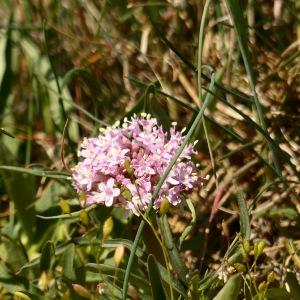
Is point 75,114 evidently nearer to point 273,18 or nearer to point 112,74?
point 112,74

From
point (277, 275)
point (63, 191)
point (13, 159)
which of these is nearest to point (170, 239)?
point (277, 275)

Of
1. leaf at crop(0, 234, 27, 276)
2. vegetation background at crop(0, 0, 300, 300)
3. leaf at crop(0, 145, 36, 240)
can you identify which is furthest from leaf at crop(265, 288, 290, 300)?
leaf at crop(0, 145, 36, 240)

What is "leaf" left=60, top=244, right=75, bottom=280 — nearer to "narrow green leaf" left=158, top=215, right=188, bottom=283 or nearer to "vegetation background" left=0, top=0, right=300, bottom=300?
"vegetation background" left=0, top=0, right=300, bottom=300

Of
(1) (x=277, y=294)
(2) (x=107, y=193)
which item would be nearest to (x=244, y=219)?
(1) (x=277, y=294)

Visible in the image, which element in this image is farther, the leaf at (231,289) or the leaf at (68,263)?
the leaf at (68,263)

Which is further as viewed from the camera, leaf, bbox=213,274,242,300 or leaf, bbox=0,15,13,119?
leaf, bbox=0,15,13,119

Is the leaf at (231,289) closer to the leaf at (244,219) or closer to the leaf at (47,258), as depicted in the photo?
the leaf at (244,219)

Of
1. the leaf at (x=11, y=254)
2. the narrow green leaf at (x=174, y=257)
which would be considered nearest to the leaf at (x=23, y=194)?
the leaf at (x=11, y=254)
